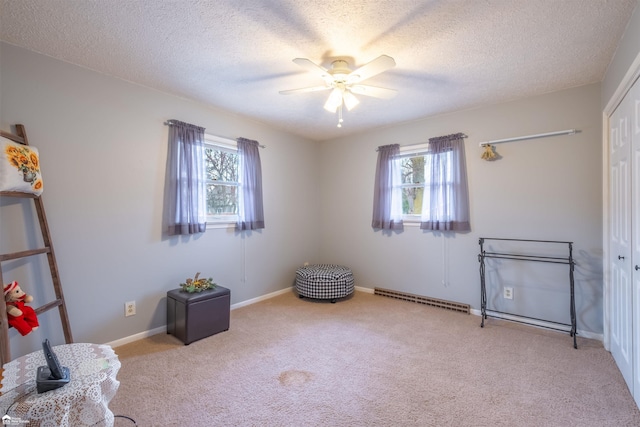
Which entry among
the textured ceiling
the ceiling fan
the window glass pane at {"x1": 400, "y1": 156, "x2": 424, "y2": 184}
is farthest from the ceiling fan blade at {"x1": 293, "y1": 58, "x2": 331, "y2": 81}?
the window glass pane at {"x1": 400, "y1": 156, "x2": 424, "y2": 184}

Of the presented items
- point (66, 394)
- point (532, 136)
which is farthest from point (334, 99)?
point (66, 394)

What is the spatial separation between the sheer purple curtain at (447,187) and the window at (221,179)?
2.41m

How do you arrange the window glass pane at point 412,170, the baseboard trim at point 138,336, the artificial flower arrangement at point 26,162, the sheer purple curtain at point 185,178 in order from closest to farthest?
the artificial flower arrangement at point 26,162
the baseboard trim at point 138,336
the sheer purple curtain at point 185,178
the window glass pane at point 412,170

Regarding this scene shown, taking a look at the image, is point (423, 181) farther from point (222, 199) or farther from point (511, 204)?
point (222, 199)

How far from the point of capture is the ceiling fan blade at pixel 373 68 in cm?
193

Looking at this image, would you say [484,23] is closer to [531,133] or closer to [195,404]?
[531,133]

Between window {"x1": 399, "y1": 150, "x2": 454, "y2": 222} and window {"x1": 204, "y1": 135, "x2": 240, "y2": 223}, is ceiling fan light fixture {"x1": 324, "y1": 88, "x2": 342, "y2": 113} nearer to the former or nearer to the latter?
window {"x1": 204, "y1": 135, "x2": 240, "y2": 223}

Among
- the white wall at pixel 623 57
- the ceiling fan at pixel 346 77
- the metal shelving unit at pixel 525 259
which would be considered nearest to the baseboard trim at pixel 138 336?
the ceiling fan at pixel 346 77

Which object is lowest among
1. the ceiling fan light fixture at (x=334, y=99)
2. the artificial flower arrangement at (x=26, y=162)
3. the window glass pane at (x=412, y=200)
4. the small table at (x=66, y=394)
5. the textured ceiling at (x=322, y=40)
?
the small table at (x=66, y=394)

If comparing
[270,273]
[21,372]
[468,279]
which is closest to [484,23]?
[468,279]

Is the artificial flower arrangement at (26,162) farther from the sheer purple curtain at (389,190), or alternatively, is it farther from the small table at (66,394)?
the sheer purple curtain at (389,190)

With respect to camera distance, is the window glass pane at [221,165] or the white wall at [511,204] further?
the window glass pane at [221,165]

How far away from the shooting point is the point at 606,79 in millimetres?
2508

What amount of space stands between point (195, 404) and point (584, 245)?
3.55 m
